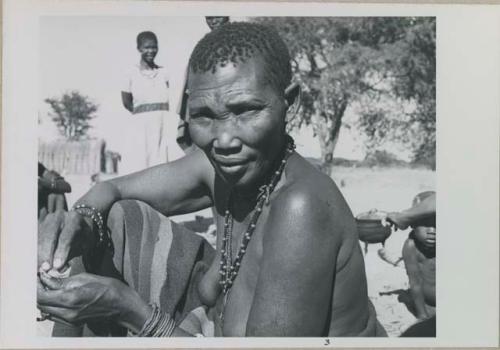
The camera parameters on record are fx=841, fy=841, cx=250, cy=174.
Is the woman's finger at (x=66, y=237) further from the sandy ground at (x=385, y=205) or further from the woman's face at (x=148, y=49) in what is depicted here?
the woman's face at (x=148, y=49)

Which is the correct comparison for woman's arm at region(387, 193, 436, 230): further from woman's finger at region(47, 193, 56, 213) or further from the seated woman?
woman's finger at region(47, 193, 56, 213)

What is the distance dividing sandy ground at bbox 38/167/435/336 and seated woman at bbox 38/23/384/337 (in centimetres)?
45

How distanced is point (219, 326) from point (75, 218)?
0.89 metres

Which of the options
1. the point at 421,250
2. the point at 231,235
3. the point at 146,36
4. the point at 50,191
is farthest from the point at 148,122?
the point at 421,250

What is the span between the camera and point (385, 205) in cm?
459

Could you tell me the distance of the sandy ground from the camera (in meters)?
4.52

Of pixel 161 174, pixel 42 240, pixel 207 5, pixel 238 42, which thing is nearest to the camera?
pixel 238 42

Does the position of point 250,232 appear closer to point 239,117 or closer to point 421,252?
point 239,117

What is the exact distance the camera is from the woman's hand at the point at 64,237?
3775 mm

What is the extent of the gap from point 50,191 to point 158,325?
1.01m

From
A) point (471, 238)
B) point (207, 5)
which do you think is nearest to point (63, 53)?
point (207, 5)

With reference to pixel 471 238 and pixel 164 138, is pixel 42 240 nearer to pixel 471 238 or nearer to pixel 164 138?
pixel 164 138

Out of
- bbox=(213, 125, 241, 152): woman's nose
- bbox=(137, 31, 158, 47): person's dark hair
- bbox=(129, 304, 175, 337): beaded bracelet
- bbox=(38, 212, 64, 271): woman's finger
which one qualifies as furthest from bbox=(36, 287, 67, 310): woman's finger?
bbox=(137, 31, 158, 47): person's dark hair

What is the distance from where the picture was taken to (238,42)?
363 cm
